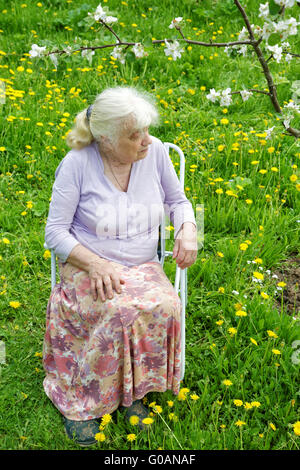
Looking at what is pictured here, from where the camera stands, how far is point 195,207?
11.2ft

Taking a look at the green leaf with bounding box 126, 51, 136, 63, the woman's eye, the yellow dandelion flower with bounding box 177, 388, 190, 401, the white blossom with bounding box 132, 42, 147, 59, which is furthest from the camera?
the yellow dandelion flower with bounding box 177, 388, 190, 401

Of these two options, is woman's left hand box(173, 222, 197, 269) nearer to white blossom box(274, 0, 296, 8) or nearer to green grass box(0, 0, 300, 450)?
green grass box(0, 0, 300, 450)

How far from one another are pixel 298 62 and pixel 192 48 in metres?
1.02

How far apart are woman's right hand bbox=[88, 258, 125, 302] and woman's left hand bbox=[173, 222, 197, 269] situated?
31 cm

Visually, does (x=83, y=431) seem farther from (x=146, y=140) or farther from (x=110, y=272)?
(x=146, y=140)

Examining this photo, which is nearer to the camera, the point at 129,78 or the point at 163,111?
the point at 163,111

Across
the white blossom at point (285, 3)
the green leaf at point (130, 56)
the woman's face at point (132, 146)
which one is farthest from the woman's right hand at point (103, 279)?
the white blossom at point (285, 3)

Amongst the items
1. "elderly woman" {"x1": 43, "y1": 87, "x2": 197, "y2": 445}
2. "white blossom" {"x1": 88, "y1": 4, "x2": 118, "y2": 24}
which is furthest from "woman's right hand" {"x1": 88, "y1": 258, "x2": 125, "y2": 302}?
"white blossom" {"x1": 88, "y1": 4, "x2": 118, "y2": 24}

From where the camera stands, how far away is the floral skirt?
2.03m

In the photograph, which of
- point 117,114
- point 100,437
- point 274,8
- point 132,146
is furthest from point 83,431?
point 274,8
